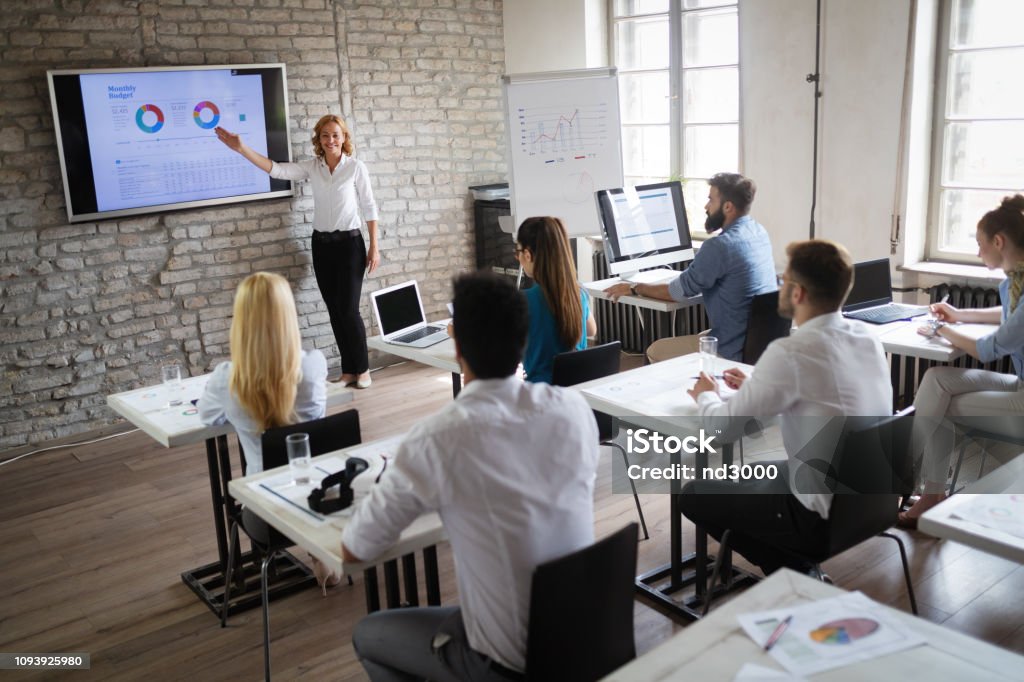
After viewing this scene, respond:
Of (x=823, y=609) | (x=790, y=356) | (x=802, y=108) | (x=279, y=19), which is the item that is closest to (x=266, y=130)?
(x=279, y=19)

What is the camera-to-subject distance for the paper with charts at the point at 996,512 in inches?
86.7

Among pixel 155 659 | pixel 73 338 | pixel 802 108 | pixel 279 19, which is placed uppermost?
pixel 279 19

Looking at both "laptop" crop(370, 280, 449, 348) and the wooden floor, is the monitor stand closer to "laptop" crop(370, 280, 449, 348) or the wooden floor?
the wooden floor

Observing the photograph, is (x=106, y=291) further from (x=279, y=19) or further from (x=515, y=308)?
(x=515, y=308)

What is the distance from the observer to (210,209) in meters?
5.94

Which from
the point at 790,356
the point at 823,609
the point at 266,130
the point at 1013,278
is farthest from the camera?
the point at 266,130

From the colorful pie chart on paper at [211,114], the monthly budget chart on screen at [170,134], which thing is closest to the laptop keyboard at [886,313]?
the monthly budget chart on screen at [170,134]

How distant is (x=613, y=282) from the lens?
554 centimetres

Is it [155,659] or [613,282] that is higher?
[613,282]

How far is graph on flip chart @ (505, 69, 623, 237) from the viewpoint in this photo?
20.1 ft

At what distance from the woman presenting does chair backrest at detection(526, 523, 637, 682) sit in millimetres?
4459

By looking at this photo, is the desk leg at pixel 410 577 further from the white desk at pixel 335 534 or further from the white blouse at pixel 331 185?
the white blouse at pixel 331 185

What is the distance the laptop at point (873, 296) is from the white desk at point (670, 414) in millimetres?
1236

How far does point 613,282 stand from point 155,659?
3.26 metres
